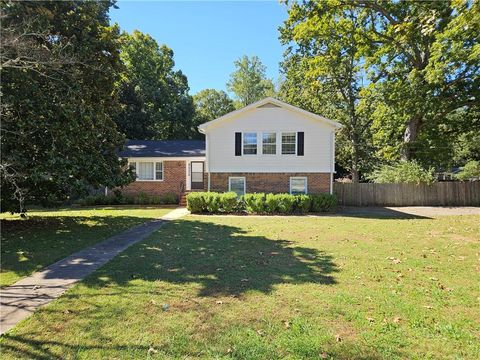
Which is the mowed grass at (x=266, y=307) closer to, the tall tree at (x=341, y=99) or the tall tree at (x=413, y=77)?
the tall tree at (x=413, y=77)

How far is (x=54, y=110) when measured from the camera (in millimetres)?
10172

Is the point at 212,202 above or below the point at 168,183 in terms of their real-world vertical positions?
below

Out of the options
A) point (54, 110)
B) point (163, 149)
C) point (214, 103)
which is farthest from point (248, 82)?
point (54, 110)

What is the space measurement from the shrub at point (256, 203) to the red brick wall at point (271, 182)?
2793 mm

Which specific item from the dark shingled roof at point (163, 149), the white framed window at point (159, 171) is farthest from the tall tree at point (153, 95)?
the white framed window at point (159, 171)

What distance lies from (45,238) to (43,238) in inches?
2.3

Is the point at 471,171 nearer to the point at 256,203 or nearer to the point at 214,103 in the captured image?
the point at 256,203

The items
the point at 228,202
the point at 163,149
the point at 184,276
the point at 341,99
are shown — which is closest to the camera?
the point at 184,276

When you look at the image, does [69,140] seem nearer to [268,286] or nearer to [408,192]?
[268,286]

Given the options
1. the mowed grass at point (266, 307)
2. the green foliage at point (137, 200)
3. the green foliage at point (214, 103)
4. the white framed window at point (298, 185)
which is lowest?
the mowed grass at point (266, 307)

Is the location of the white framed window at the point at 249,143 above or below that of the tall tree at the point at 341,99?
below

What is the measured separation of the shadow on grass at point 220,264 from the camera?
5805 mm

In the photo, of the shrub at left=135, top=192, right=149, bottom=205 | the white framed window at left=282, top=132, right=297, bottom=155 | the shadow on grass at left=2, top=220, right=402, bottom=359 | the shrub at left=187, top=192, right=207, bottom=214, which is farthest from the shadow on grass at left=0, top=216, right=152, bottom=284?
the white framed window at left=282, top=132, right=297, bottom=155

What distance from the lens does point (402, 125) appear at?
23641 mm
